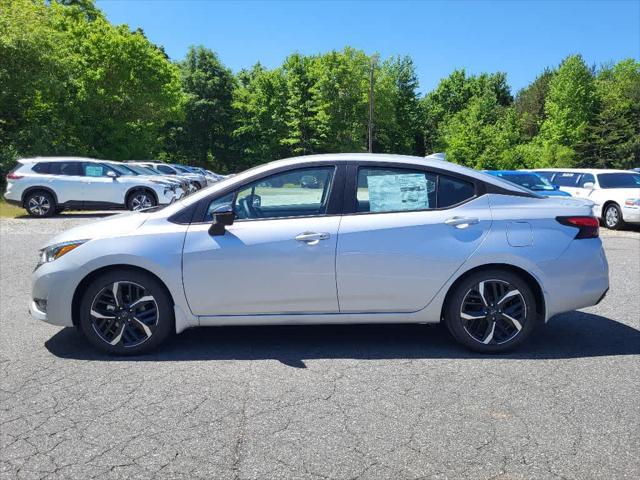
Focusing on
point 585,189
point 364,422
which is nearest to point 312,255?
point 364,422

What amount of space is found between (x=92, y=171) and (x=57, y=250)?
40.7ft

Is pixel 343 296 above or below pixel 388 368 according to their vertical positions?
above

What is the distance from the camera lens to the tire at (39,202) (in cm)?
1566

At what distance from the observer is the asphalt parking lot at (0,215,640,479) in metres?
2.83

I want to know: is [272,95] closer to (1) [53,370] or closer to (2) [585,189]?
(2) [585,189]

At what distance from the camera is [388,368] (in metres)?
4.19

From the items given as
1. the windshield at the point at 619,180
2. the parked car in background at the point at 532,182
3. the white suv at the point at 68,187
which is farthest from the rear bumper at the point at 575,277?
the white suv at the point at 68,187

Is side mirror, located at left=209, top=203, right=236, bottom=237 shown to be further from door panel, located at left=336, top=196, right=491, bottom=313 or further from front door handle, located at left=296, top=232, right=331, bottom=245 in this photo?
door panel, located at left=336, top=196, right=491, bottom=313

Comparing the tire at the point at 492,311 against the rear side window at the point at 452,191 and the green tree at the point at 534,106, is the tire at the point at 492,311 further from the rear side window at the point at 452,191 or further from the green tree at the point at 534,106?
the green tree at the point at 534,106

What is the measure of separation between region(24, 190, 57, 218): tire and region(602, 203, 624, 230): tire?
610 inches

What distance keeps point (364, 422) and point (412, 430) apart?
0.93 feet

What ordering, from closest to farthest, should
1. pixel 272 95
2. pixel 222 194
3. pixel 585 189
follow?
1. pixel 222 194
2. pixel 585 189
3. pixel 272 95

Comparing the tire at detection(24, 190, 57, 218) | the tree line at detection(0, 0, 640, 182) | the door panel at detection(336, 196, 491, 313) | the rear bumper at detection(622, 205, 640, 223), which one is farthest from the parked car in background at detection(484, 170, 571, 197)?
the tree line at detection(0, 0, 640, 182)

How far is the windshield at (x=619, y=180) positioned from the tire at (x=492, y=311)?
43.1 ft
